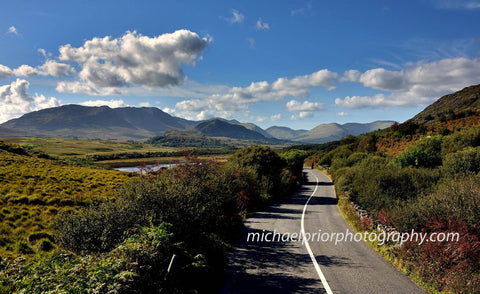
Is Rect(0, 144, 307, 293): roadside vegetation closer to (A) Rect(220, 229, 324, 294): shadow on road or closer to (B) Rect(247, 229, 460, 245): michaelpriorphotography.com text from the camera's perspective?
(A) Rect(220, 229, 324, 294): shadow on road

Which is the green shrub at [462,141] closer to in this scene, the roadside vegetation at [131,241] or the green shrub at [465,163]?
the green shrub at [465,163]

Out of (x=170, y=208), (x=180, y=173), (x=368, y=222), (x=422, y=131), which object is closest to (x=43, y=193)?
(x=180, y=173)

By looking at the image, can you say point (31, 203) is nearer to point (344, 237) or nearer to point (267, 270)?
point (267, 270)

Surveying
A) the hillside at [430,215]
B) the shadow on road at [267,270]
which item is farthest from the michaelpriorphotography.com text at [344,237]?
the shadow on road at [267,270]

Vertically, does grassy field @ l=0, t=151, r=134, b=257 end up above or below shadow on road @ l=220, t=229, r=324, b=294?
below

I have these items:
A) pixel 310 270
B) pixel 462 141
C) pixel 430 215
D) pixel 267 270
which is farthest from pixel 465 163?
pixel 267 270

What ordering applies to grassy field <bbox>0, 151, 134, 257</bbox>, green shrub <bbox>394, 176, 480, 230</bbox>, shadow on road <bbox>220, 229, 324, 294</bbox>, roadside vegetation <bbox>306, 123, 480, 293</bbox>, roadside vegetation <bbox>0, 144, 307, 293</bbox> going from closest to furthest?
roadside vegetation <bbox>0, 144, 307, 293</bbox> < roadside vegetation <bbox>306, 123, 480, 293</bbox> < shadow on road <bbox>220, 229, 324, 294</bbox> < green shrub <bbox>394, 176, 480, 230</bbox> < grassy field <bbox>0, 151, 134, 257</bbox>

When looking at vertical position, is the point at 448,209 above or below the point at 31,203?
above

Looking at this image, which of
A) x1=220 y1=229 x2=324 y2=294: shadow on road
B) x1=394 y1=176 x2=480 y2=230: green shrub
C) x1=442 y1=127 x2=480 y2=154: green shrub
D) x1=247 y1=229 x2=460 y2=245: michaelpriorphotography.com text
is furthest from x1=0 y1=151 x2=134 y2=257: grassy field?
x1=442 y1=127 x2=480 y2=154: green shrub

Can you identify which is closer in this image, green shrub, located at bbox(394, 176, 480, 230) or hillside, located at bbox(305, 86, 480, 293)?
hillside, located at bbox(305, 86, 480, 293)

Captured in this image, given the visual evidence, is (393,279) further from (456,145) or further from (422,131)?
(422,131)

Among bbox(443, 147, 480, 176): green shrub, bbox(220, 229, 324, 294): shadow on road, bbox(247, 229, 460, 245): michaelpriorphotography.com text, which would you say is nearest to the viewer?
bbox(220, 229, 324, 294): shadow on road

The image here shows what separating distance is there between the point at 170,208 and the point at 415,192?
15549mm

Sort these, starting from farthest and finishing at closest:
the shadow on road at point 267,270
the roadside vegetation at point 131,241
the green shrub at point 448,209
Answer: the green shrub at point 448,209, the shadow on road at point 267,270, the roadside vegetation at point 131,241
